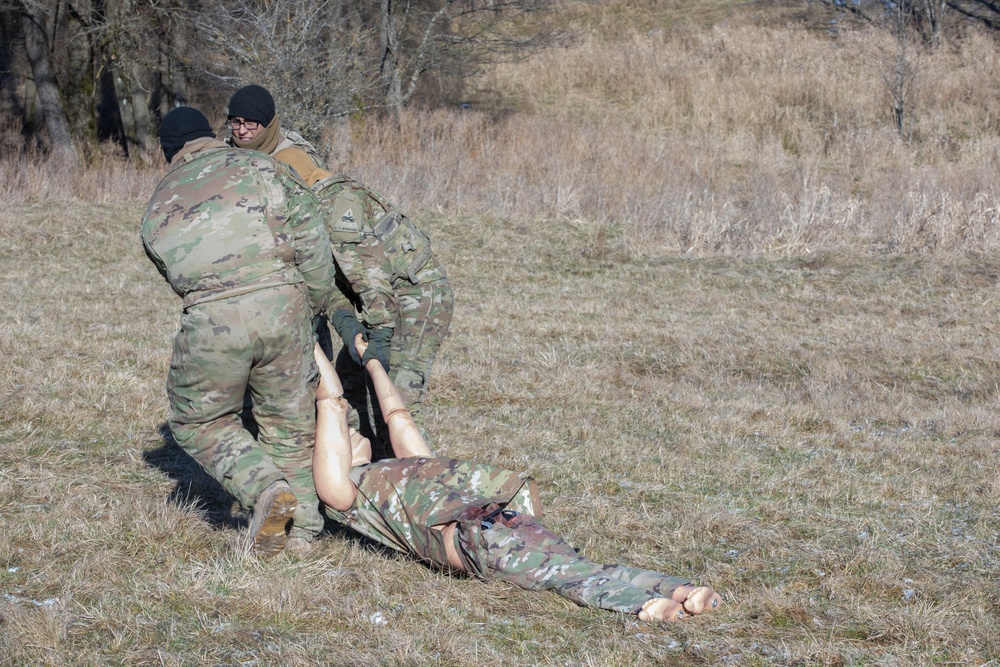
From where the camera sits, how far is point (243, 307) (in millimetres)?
3576

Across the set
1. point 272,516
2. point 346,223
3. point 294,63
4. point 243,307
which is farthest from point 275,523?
point 294,63

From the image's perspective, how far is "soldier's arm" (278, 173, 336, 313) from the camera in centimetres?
380

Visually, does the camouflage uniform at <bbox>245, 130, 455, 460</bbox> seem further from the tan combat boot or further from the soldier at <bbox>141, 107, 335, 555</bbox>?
the tan combat boot

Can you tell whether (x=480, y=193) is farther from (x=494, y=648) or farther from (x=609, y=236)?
(x=494, y=648)

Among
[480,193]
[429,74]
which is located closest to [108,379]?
[480,193]

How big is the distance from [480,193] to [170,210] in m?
11.5

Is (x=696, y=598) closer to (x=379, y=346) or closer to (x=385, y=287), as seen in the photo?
(x=379, y=346)

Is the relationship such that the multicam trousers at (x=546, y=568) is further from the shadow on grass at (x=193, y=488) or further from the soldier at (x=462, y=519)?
the shadow on grass at (x=193, y=488)

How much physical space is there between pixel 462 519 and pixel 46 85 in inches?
699

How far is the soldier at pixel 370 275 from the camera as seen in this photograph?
4.27 meters

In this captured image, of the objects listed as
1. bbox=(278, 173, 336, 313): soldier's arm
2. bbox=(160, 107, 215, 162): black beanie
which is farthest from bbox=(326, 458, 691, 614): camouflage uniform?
bbox=(160, 107, 215, 162): black beanie

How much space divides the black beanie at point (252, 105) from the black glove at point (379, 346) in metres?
1.00

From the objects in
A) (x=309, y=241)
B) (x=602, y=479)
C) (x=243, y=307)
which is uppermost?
(x=309, y=241)

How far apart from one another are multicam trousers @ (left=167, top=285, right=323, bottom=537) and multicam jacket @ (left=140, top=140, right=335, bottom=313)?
7cm
